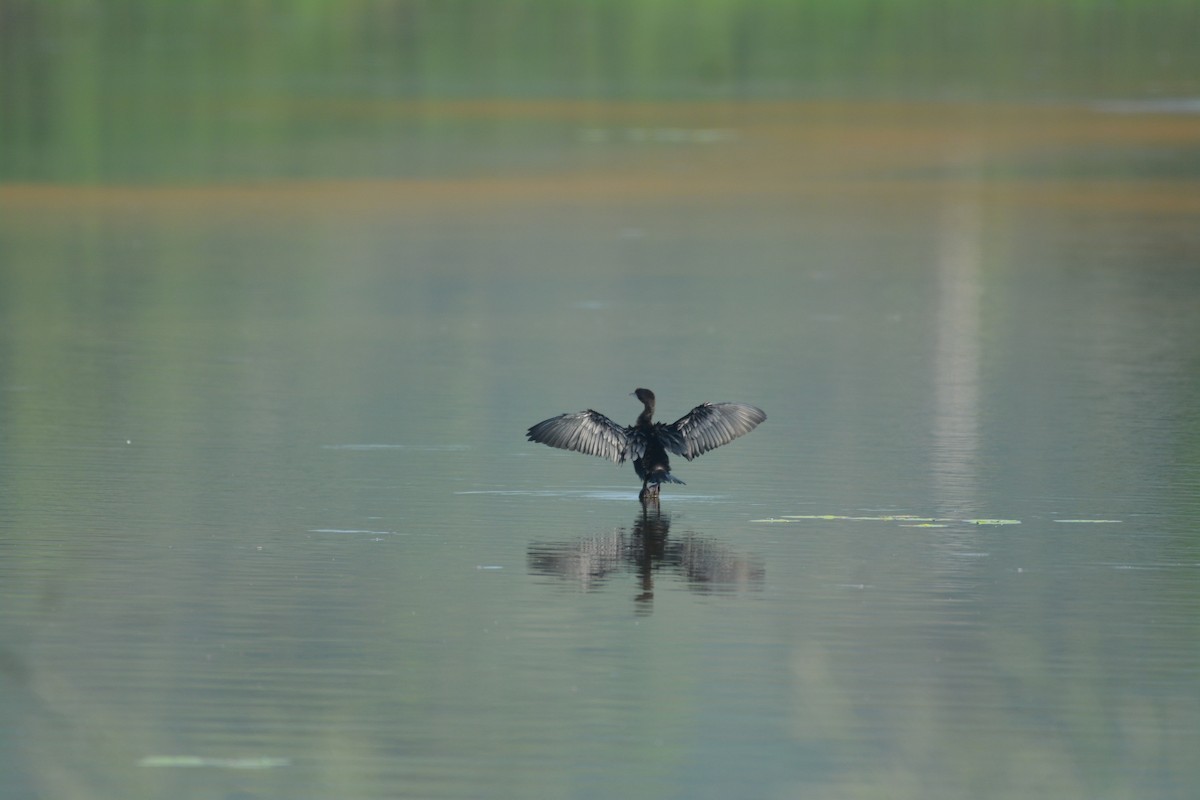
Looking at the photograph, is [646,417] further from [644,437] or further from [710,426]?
[710,426]

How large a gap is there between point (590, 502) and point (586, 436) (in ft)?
1.08

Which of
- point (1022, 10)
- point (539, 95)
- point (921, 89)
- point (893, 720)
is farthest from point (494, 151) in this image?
point (1022, 10)

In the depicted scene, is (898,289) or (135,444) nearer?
(135,444)

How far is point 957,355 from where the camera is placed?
53.0ft

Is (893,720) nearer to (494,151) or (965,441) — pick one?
(965,441)

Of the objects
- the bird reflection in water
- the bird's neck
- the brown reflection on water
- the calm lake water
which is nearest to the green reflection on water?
the brown reflection on water

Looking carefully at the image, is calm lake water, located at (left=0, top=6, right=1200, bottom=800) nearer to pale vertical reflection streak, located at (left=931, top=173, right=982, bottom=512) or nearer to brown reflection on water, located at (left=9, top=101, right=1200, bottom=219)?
pale vertical reflection streak, located at (left=931, top=173, right=982, bottom=512)

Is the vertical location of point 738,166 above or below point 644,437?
above

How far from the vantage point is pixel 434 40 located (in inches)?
1873

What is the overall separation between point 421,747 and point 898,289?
40.2 feet

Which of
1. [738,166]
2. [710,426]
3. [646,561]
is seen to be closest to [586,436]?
[710,426]

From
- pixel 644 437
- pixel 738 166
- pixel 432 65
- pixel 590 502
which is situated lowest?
pixel 590 502

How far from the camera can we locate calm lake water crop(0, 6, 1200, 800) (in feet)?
24.6

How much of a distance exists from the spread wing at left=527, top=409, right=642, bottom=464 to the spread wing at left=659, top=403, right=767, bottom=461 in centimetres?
18
